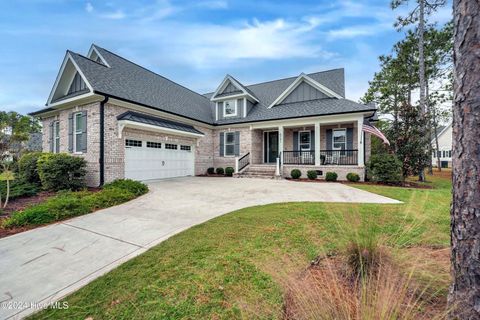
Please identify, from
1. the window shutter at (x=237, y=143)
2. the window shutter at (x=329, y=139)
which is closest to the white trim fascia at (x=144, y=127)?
the window shutter at (x=237, y=143)

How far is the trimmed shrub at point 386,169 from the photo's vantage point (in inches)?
426

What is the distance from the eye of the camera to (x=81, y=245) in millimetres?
4004

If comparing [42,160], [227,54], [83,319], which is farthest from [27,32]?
[83,319]

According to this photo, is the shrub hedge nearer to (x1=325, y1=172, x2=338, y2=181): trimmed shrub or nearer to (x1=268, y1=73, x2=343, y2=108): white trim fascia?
(x1=325, y1=172, x2=338, y2=181): trimmed shrub

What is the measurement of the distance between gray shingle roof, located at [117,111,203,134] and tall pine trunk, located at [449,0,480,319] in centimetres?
1148

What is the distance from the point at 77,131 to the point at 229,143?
9.76 metres

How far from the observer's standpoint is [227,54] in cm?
1551

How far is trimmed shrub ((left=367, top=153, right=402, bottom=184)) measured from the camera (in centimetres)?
1081

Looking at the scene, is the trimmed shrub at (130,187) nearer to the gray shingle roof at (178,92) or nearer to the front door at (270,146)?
the gray shingle roof at (178,92)

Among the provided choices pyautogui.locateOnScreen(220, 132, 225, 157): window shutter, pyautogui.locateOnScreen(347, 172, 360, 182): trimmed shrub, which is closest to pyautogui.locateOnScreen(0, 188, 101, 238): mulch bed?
pyautogui.locateOnScreen(220, 132, 225, 157): window shutter

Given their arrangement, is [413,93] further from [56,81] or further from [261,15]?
[56,81]

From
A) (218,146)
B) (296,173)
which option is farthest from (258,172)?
(218,146)

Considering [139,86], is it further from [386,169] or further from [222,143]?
[386,169]

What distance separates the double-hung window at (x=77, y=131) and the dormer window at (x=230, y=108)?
391 inches
